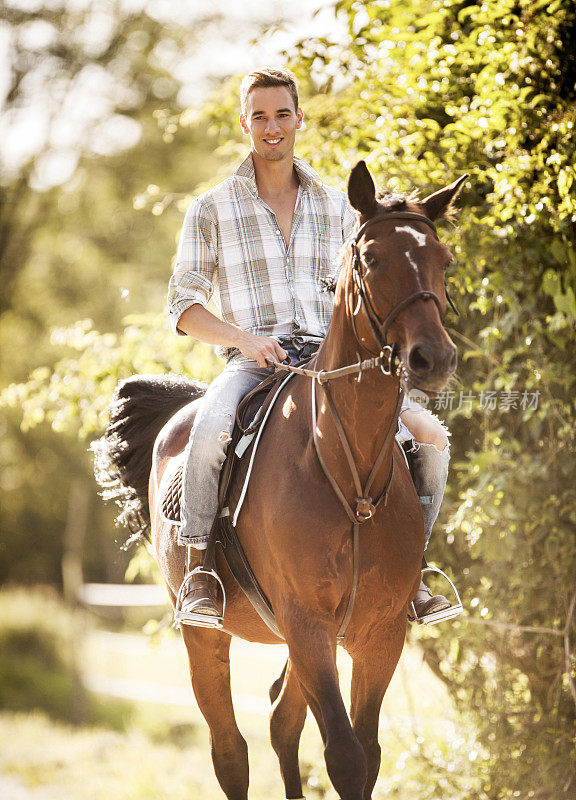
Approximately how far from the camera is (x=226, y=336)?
3.65 meters

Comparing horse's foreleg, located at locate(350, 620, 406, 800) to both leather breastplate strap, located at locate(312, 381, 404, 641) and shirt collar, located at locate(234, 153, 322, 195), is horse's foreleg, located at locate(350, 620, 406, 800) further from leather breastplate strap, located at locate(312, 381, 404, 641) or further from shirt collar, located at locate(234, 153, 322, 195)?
shirt collar, located at locate(234, 153, 322, 195)

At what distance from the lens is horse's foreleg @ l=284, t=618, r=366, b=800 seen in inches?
119

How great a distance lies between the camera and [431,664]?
6.50m

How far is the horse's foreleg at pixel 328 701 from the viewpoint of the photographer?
3023 millimetres

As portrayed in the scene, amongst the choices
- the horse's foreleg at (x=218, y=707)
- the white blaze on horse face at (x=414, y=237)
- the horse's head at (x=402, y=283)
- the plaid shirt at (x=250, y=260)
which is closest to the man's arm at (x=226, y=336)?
the plaid shirt at (x=250, y=260)

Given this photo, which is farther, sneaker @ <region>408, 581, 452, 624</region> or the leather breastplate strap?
sneaker @ <region>408, 581, 452, 624</region>

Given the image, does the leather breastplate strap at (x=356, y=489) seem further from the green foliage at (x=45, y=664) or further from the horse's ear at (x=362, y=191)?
the green foliage at (x=45, y=664)

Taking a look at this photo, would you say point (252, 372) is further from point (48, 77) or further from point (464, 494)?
point (48, 77)

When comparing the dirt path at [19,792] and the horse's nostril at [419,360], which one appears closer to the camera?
the horse's nostril at [419,360]

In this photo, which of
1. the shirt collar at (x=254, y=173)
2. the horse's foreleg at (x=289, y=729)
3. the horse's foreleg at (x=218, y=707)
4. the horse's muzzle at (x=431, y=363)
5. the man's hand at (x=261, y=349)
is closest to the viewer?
the horse's muzzle at (x=431, y=363)

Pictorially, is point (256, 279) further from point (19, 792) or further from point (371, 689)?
point (19, 792)

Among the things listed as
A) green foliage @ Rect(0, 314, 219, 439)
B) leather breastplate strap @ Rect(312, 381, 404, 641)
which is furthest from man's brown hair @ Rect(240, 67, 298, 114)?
green foliage @ Rect(0, 314, 219, 439)

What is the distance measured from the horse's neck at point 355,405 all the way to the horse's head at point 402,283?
130 mm

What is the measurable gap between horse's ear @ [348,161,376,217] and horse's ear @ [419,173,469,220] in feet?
0.65
